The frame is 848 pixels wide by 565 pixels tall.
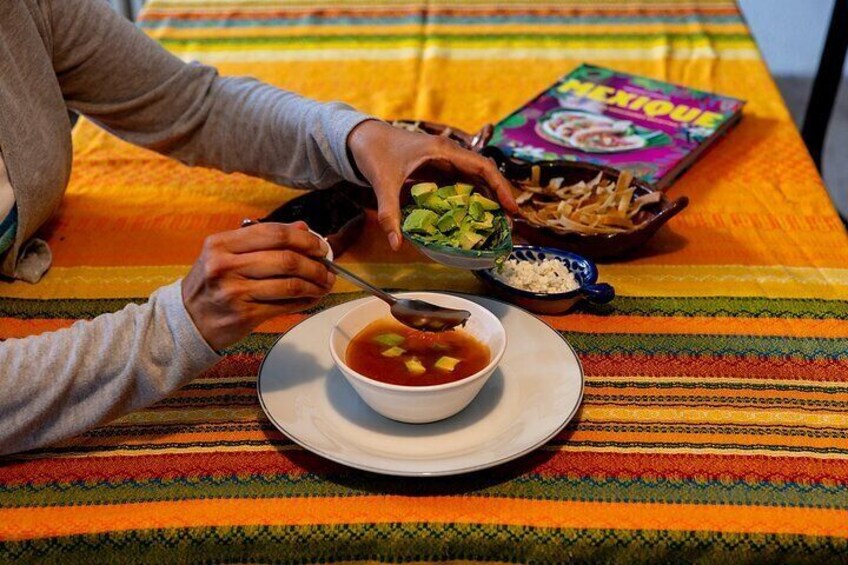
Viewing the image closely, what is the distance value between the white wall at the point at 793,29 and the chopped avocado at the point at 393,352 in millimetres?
3701

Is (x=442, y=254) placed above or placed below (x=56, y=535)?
above

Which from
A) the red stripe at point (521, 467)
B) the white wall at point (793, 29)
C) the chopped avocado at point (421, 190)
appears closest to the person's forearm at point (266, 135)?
the chopped avocado at point (421, 190)

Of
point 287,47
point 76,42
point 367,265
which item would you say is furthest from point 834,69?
point 76,42

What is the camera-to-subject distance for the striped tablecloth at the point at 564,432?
876mm

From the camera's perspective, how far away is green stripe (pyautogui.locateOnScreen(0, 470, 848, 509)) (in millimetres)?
907

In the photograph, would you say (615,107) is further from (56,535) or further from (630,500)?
(56,535)

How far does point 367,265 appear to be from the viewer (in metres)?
1.34

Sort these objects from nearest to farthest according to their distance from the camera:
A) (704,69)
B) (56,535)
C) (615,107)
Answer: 1. (56,535)
2. (615,107)
3. (704,69)

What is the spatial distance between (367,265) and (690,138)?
604mm

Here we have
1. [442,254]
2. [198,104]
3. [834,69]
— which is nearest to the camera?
[442,254]

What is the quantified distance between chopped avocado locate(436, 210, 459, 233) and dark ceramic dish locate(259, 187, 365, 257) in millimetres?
248

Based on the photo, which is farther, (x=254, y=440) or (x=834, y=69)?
(x=834, y=69)

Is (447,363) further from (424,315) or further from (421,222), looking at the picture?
(421,222)

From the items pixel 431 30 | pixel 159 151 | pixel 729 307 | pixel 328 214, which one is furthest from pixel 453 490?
pixel 431 30
